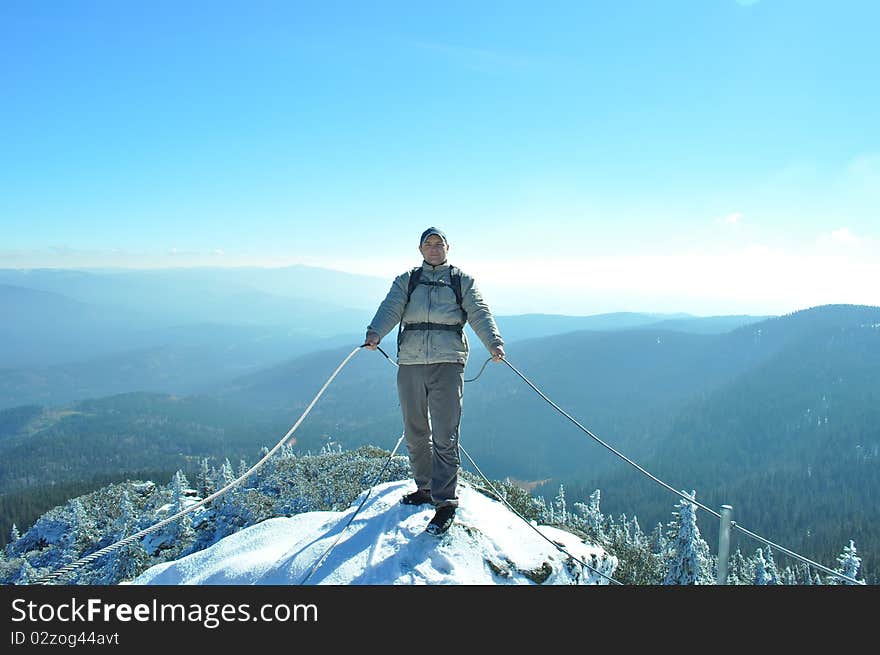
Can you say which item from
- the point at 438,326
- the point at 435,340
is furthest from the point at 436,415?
the point at 438,326

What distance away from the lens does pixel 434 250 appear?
24.9 ft

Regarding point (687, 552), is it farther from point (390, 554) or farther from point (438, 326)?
point (438, 326)

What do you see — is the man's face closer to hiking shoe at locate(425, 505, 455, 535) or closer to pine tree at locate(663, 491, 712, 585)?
hiking shoe at locate(425, 505, 455, 535)

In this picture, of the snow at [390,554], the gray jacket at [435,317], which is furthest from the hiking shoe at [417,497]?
the gray jacket at [435,317]

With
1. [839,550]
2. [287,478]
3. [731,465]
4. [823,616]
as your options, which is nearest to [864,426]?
[731,465]

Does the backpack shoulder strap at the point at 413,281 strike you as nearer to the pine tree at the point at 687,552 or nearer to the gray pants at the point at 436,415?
the gray pants at the point at 436,415

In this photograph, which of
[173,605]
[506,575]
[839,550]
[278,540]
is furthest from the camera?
[839,550]

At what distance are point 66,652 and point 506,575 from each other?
19.0 ft

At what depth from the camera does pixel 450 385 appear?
24.7 feet

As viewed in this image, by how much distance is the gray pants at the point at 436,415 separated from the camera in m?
7.56

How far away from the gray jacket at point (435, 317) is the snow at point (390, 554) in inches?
122

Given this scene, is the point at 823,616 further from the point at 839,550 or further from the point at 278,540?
the point at 839,550

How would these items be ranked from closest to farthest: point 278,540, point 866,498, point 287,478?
point 278,540
point 287,478
point 866,498

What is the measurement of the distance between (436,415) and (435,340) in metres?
1.31
